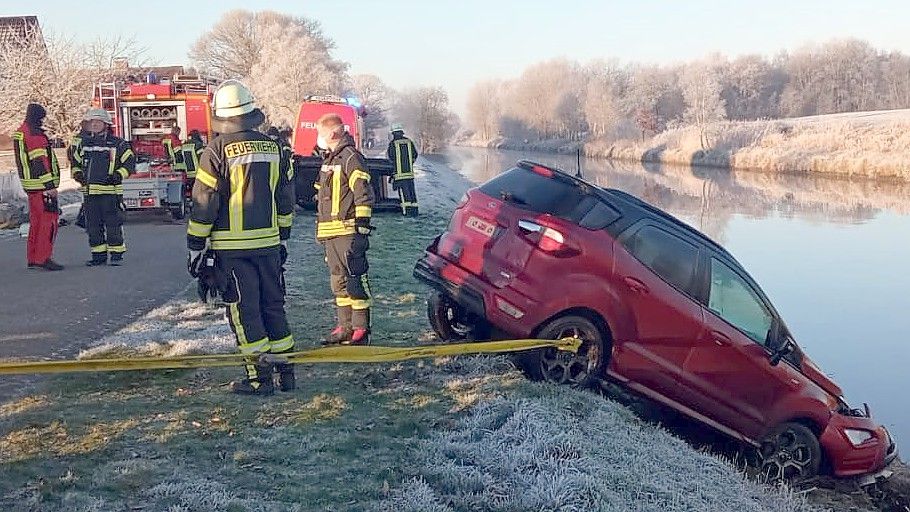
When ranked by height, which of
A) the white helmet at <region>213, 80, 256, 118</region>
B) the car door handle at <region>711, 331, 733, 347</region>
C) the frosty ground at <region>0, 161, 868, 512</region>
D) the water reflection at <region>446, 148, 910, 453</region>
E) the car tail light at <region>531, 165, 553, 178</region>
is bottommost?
the water reflection at <region>446, 148, 910, 453</region>

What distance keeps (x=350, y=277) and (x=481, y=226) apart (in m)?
1.15

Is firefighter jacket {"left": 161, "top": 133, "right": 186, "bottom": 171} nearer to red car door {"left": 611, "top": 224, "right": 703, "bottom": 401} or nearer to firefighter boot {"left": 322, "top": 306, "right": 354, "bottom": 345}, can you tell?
firefighter boot {"left": 322, "top": 306, "right": 354, "bottom": 345}

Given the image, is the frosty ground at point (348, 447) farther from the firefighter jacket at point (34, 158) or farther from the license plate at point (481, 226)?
the firefighter jacket at point (34, 158)

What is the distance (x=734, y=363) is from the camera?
626cm

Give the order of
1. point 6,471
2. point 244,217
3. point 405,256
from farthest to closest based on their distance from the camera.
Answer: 1. point 405,256
2. point 244,217
3. point 6,471

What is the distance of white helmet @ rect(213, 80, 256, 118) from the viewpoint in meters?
5.41

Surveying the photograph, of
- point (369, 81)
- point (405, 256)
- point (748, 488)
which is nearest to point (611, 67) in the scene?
point (369, 81)

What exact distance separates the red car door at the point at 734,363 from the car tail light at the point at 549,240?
46.2 inches

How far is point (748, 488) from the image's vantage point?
5.59 meters

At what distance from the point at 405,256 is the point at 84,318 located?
202 inches

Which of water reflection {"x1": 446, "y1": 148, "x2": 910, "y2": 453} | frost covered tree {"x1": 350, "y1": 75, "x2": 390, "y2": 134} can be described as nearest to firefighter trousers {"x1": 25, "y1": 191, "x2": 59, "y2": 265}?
water reflection {"x1": 446, "y1": 148, "x2": 910, "y2": 453}

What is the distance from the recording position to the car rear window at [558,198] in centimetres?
612

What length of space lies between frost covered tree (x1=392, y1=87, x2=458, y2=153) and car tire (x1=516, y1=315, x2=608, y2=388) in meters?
63.3

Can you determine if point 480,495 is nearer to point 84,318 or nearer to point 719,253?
point 719,253
